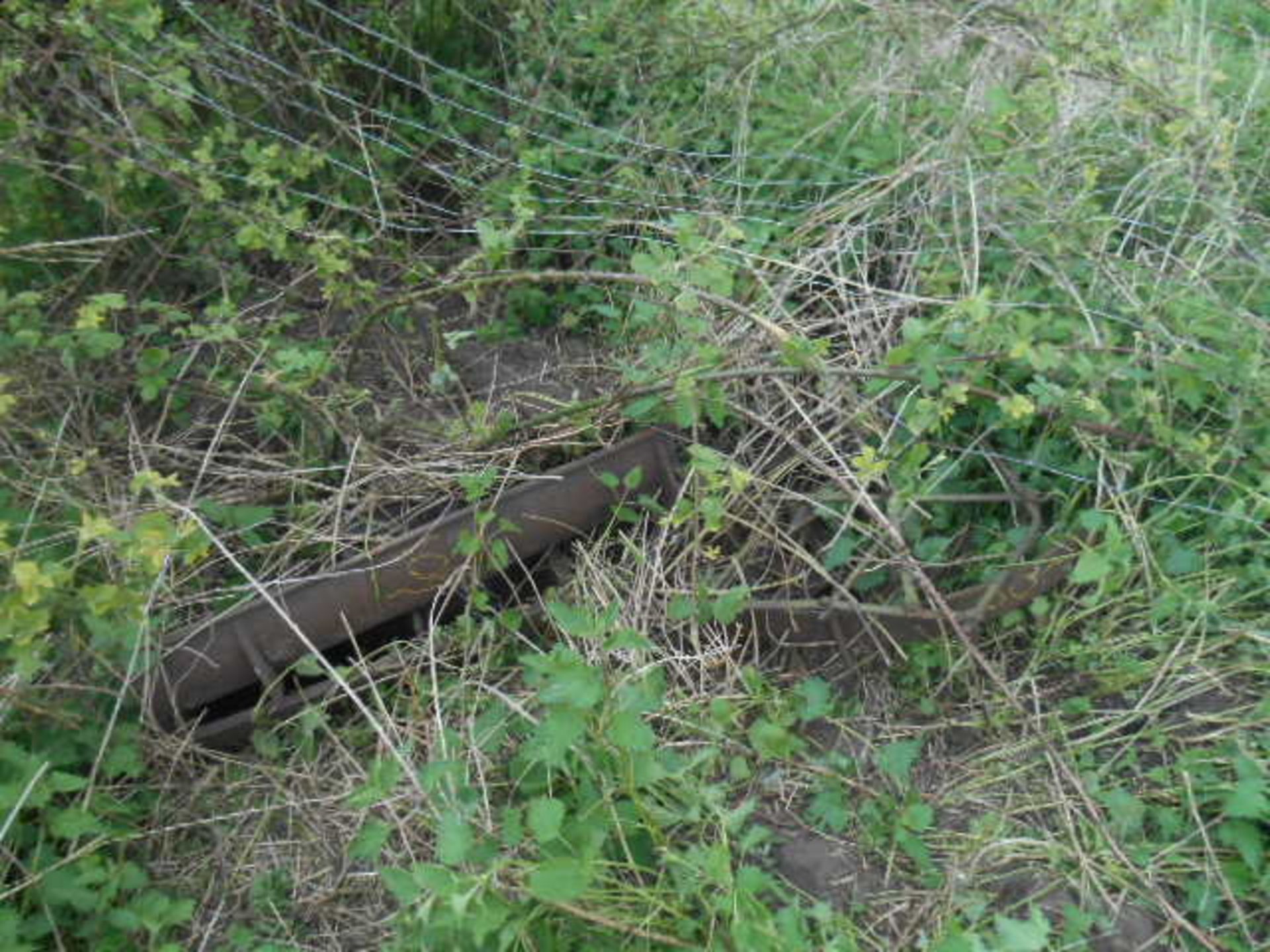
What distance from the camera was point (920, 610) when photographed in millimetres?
2602

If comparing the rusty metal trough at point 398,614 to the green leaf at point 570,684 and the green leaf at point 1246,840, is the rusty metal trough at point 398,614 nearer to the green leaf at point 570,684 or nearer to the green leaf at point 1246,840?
the green leaf at point 1246,840

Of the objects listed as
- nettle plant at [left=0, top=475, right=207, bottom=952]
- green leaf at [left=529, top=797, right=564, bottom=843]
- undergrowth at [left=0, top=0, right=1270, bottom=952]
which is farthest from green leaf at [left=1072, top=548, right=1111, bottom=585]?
nettle plant at [left=0, top=475, right=207, bottom=952]

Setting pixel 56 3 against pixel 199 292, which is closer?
pixel 56 3

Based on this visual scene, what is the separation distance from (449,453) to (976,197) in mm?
1632

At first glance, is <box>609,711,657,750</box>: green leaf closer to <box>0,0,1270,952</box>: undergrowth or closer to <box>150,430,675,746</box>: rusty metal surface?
<box>0,0,1270,952</box>: undergrowth

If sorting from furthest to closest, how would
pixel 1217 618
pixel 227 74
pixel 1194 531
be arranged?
pixel 227 74, pixel 1194 531, pixel 1217 618

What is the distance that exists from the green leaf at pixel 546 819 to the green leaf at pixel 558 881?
0.16 ft

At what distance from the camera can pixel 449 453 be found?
2.93 meters

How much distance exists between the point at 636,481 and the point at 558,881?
1.16 metres

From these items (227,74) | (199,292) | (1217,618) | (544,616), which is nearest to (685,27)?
(227,74)

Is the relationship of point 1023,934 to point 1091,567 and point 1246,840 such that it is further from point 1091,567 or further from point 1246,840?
point 1091,567

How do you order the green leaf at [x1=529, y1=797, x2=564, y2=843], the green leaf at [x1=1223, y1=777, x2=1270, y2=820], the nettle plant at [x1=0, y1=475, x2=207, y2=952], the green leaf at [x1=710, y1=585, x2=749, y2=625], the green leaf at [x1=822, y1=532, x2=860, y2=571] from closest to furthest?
1. the green leaf at [x1=529, y1=797, x2=564, y2=843]
2. the nettle plant at [x1=0, y1=475, x2=207, y2=952]
3. the green leaf at [x1=1223, y1=777, x2=1270, y2=820]
4. the green leaf at [x1=710, y1=585, x2=749, y2=625]
5. the green leaf at [x1=822, y1=532, x2=860, y2=571]

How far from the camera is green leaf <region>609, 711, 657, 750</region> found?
1.94 metres

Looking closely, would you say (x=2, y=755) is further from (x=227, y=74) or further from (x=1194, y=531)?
(x=1194, y=531)
